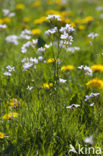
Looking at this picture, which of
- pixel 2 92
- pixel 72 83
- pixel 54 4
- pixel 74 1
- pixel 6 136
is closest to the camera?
pixel 6 136

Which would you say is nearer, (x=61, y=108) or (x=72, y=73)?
(x=61, y=108)

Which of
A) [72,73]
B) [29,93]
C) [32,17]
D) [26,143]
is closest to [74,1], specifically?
[32,17]

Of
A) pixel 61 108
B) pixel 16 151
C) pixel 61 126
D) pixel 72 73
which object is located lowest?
pixel 16 151

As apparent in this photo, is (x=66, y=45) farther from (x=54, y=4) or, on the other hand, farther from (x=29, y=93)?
(x=54, y=4)

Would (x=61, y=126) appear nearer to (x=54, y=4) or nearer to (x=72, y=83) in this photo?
(x=72, y=83)

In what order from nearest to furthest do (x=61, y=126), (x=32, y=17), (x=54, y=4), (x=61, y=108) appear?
(x=61, y=126) → (x=61, y=108) → (x=32, y=17) → (x=54, y=4)

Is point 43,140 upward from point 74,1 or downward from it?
downward

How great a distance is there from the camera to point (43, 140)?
1487mm

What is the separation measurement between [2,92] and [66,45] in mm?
670

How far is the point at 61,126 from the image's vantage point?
62.3 inches

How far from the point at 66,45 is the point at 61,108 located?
0.43 meters

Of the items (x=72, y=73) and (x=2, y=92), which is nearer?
(x=2, y=92)

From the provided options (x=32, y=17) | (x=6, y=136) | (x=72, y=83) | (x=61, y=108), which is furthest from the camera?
(x=32, y=17)

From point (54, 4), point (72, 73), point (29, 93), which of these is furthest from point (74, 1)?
point (29, 93)
